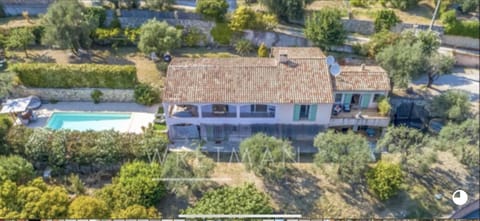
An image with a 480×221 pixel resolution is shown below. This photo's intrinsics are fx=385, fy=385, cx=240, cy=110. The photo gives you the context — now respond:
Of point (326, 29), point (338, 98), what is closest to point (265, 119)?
point (338, 98)

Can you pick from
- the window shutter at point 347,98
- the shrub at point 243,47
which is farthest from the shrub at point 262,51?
the window shutter at point 347,98

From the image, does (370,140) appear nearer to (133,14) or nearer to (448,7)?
(448,7)

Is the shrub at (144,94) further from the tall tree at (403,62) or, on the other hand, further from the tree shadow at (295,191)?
the tall tree at (403,62)

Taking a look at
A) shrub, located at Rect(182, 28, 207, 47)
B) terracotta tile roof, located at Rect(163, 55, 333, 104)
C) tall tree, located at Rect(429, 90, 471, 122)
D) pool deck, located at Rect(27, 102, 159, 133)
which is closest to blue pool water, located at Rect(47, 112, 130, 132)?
pool deck, located at Rect(27, 102, 159, 133)

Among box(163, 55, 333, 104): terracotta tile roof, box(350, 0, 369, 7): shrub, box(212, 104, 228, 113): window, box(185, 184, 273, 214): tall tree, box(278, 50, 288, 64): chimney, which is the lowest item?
A: box(185, 184, 273, 214): tall tree

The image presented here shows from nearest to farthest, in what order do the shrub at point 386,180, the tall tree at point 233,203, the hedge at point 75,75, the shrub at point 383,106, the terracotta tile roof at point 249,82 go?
the tall tree at point 233,203 → the shrub at point 386,180 → the terracotta tile roof at point 249,82 → the shrub at point 383,106 → the hedge at point 75,75

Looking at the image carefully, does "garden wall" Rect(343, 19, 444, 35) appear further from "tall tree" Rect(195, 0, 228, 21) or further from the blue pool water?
the blue pool water
